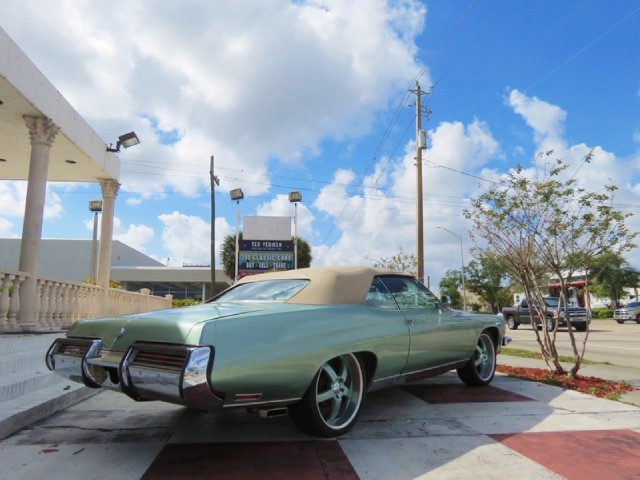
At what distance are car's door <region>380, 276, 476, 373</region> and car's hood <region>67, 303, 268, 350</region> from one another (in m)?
1.63

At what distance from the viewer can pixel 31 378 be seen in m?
5.41

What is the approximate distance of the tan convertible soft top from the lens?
14.0 feet

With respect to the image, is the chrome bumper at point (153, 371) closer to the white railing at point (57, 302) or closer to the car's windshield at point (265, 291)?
the car's windshield at point (265, 291)

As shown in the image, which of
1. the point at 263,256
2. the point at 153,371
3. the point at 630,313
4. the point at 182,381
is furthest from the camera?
the point at 630,313

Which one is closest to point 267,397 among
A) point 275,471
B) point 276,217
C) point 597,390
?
point 275,471

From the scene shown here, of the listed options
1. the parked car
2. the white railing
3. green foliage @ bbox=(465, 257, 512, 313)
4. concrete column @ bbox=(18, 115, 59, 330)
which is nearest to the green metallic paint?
the white railing

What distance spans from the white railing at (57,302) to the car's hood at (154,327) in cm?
431

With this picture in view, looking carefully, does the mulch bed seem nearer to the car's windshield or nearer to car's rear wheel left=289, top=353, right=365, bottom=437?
car's rear wheel left=289, top=353, right=365, bottom=437

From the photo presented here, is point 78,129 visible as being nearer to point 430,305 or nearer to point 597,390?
point 430,305

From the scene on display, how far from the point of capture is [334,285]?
14.5ft

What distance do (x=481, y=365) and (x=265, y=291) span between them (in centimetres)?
319

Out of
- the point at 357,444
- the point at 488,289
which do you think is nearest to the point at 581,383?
the point at 357,444

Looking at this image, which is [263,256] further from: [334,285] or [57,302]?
[334,285]

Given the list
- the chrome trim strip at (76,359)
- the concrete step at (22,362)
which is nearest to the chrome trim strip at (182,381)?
the chrome trim strip at (76,359)
